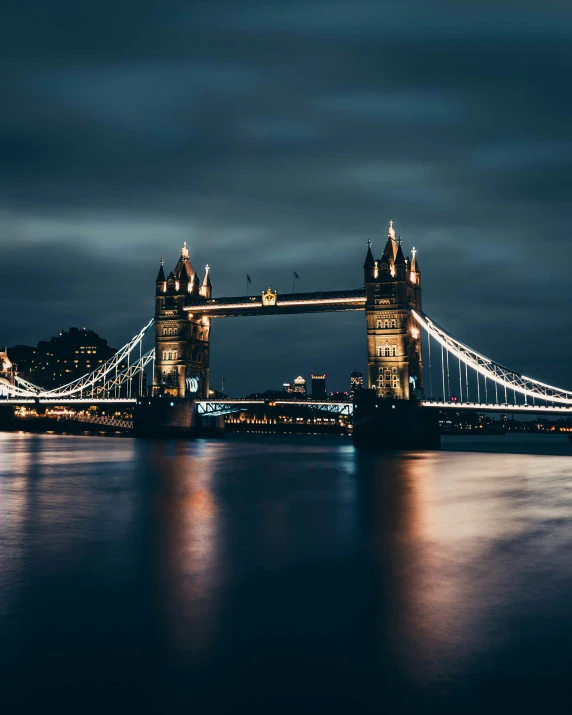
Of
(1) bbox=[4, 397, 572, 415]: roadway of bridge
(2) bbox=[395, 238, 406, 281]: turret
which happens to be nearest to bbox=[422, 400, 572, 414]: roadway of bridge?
(1) bbox=[4, 397, 572, 415]: roadway of bridge

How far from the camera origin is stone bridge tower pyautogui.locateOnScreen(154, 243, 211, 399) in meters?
82.5

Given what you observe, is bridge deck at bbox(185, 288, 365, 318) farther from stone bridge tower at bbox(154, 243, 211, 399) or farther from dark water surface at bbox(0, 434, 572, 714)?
dark water surface at bbox(0, 434, 572, 714)

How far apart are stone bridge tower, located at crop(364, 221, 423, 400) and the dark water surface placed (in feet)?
137

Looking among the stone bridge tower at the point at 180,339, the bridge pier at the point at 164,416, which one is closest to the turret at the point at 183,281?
the stone bridge tower at the point at 180,339

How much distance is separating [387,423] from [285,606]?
5431cm

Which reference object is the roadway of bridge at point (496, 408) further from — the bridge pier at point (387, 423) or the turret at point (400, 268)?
the turret at point (400, 268)

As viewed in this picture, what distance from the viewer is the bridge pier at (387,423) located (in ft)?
214

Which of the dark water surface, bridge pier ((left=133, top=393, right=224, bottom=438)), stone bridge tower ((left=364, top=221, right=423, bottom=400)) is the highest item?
stone bridge tower ((left=364, top=221, right=423, bottom=400))

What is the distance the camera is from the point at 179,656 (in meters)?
9.23

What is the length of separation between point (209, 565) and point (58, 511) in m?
10.9

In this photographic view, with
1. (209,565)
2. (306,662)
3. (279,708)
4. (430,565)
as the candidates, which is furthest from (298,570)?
(279,708)

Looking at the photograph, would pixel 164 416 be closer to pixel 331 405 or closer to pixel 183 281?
pixel 183 281

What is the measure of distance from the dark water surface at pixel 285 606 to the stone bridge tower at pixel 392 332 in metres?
41.7

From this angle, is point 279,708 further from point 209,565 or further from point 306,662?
point 209,565
